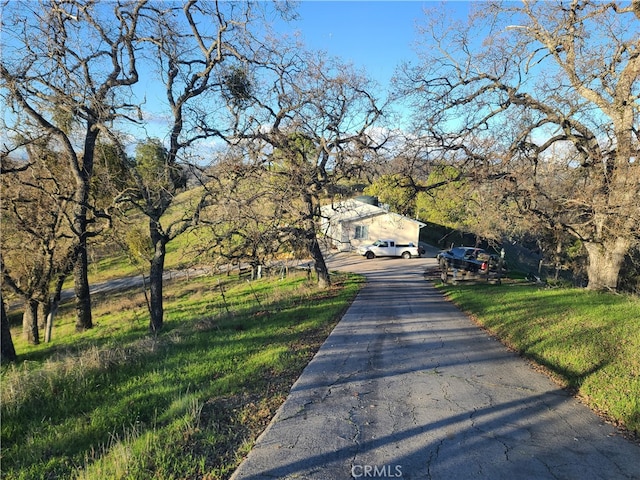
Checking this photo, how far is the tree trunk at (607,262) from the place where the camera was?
13559 mm

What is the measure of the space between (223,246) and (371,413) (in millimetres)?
8776

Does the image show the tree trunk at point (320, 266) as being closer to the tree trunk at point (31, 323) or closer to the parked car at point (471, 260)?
the parked car at point (471, 260)

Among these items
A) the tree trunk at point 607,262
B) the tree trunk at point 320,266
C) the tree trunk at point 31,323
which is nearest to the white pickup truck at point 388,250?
the tree trunk at point 320,266

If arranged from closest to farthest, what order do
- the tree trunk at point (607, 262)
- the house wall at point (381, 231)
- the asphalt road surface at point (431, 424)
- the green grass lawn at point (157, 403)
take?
1. the asphalt road surface at point (431, 424)
2. the green grass lawn at point (157, 403)
3. the tree trunk at point (607, 262)
4. the house wall at point (381, 231)

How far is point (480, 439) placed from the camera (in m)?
4.44

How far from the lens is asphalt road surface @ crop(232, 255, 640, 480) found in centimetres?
388

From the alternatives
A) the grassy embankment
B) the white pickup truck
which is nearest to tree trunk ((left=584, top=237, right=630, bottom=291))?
the grassy embankment

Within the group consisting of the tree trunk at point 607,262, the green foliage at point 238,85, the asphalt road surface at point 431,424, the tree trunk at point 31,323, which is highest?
the green foliage at point 238,85

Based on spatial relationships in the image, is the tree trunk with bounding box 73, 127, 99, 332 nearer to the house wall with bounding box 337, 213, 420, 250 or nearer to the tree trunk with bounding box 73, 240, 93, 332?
the tree trunk with bounding box 73, 240, 93, 332

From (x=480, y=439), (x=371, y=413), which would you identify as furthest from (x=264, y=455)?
(x=480, y=439)

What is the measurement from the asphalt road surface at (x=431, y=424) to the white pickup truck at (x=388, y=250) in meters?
28.2

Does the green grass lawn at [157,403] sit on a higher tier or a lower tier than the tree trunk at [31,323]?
higher

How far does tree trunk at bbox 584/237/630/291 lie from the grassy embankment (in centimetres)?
182

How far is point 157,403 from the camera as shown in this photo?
220 inches
